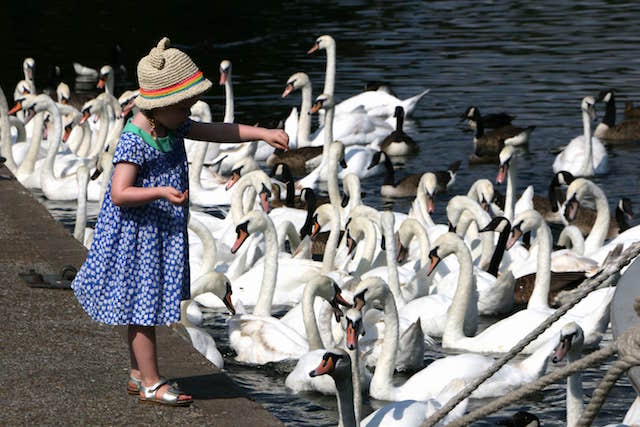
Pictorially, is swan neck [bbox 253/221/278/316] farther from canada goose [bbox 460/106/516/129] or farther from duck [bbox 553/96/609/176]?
canada goose [bbox 460/106/516/129]

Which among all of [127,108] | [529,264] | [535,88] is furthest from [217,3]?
[529,264]

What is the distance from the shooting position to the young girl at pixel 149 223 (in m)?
6.35

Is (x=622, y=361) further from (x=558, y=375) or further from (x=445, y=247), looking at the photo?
(x=445, y=247)

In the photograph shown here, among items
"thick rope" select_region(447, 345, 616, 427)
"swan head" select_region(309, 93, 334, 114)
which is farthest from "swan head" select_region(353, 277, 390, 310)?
"swan head" select_region(309, 93, 334, 114)

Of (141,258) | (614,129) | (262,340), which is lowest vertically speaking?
(614,129)

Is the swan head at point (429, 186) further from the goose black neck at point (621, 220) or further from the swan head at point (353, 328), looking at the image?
the swan head at point (353, 328)

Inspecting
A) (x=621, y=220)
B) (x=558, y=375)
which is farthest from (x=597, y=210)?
(x=558, y=375)

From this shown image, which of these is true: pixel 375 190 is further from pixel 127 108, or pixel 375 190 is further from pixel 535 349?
pixel 535 349

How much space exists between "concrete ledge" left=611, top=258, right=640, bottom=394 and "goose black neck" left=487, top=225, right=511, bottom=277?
7402 mm

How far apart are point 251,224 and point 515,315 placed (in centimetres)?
243

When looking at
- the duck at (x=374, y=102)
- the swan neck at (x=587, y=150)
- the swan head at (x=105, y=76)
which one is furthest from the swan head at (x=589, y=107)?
the swan head at (x=105, y=76)

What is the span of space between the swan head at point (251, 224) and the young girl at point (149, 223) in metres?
4.78

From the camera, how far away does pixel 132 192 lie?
624cm

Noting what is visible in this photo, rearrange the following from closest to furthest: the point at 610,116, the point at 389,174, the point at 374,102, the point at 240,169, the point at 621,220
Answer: the point at 621,220, the point at 240,169, the point at 389,174, the point at 610,116, the point at 374,102
